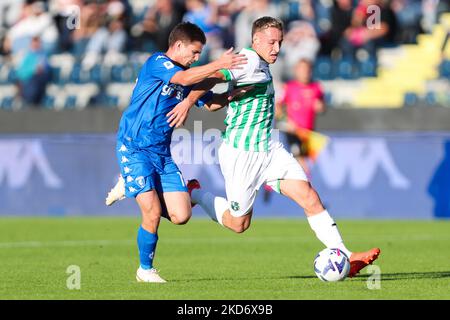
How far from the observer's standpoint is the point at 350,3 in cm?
2147

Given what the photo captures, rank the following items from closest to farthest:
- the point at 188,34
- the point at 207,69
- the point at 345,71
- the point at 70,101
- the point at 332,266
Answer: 1. the point at 207,69
2. the point at 332,266
3. the point at 188,34
4. the point at 345,71
5. the point at 70,101

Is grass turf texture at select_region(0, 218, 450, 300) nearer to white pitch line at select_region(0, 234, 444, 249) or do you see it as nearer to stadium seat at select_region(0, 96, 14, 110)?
white pitch line at select_region(0, 234, 444, 249)

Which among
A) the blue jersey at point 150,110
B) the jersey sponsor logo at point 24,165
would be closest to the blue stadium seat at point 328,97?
the jersey sponsor logo at point 24,165

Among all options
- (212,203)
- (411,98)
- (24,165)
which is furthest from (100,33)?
(212,203)

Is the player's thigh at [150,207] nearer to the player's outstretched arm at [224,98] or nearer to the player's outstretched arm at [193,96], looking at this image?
the player's outstretched arm at [193,96]

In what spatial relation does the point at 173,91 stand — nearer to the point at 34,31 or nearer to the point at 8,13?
the point at 34,31

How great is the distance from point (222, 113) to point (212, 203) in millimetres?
9022

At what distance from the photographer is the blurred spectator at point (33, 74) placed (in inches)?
875

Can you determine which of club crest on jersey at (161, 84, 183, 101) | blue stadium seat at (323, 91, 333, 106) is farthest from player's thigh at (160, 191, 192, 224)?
blue stadium seat at (323, 91, 333, 106)

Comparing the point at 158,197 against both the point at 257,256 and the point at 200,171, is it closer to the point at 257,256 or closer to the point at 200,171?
the point at 257,256

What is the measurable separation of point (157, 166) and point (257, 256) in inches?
123

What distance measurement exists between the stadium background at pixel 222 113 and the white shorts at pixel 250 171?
26.6 ft

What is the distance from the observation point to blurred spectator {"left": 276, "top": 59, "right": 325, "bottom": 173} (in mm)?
18362

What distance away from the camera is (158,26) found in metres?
22.2
